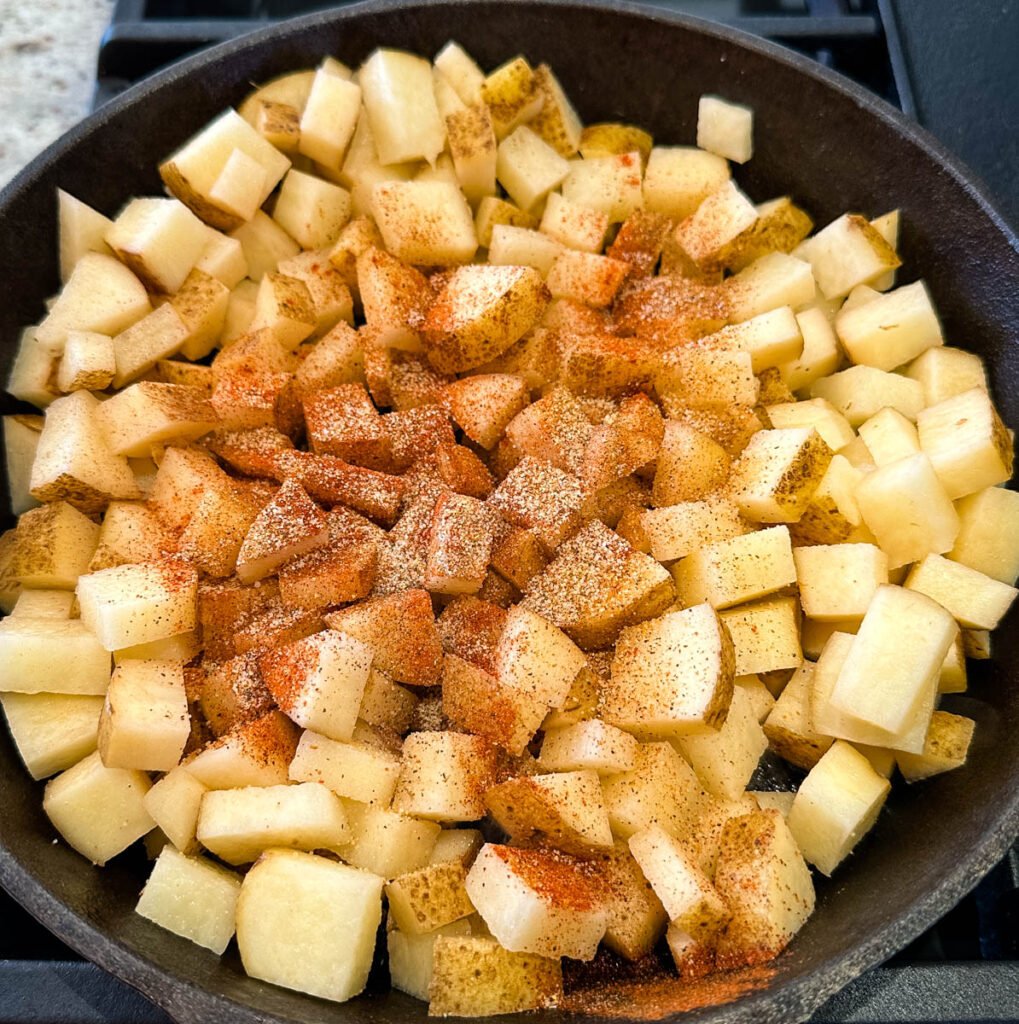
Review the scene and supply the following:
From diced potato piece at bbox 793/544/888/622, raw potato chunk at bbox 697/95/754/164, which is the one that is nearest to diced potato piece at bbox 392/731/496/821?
diced potato piece at bbox 793/544/888/622

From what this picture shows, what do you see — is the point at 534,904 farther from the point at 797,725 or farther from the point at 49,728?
the point at 49,728

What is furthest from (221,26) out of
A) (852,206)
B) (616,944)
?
(616,944)

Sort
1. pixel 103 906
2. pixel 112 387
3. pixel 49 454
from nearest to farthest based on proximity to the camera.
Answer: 1. pixel 103 906
2. pixel 49 454
3. pixel 112 387

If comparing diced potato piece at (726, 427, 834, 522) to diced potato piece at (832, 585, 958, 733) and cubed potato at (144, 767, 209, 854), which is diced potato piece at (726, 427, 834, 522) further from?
cubed potato at (144, 767, 209, 854)

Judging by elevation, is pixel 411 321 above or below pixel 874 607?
above

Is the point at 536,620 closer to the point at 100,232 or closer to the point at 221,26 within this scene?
the point at 100,232

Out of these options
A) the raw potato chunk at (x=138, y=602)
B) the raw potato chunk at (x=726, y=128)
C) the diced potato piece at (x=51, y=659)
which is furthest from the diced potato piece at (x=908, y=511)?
the diced potato piece at (x=51, y=659)

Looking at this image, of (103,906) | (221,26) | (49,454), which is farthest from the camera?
(221,26)
